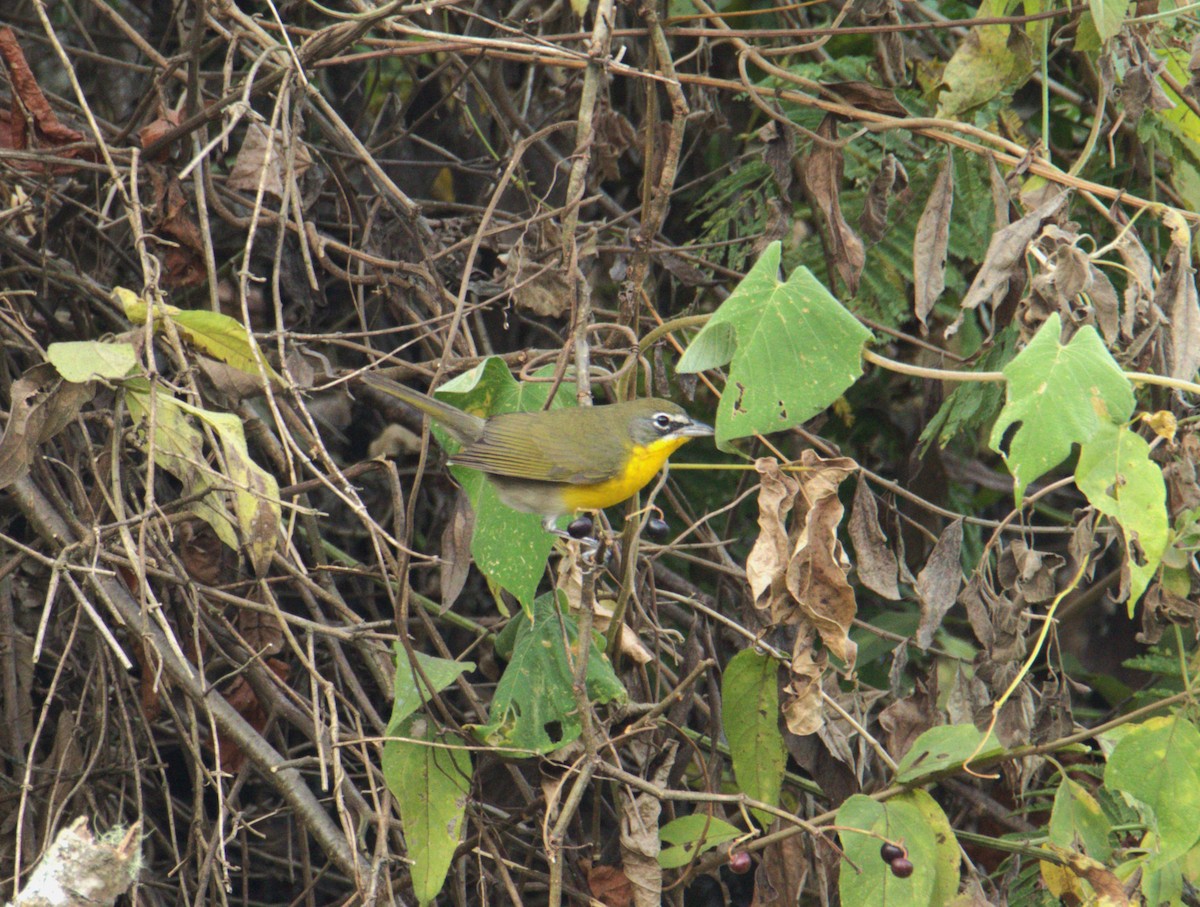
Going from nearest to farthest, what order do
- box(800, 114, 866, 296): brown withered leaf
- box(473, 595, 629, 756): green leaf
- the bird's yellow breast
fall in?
box(473, 595, 629, 756): green leaf, box(800, 114, 866, 296): brown withered leaf, the bird's yellow breast

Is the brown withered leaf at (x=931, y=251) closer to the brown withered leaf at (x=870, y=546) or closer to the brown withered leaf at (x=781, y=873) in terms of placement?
the brown withered leaf at (x=870, y=546)

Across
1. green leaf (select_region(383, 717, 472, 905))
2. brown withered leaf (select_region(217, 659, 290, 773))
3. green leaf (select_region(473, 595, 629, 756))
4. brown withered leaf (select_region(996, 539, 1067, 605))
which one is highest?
brown withered leaf (select_region(996, 539, 1067, 605))

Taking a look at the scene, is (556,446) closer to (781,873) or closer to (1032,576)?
(781,873)

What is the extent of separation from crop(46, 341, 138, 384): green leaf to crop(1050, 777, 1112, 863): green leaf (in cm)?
226

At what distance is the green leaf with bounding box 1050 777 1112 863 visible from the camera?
108 inches

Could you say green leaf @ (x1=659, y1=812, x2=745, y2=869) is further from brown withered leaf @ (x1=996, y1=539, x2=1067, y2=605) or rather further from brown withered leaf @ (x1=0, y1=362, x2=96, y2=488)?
brown withered leaf @ (x1=0, y1=362, x2=96, y2=488)

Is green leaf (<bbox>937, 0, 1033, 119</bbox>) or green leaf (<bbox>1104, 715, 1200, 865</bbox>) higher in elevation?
green leaf (<bbox>937, 0, 1033, 119</bbox>)

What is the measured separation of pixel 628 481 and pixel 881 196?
1.17m

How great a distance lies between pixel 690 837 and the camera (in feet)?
9.85

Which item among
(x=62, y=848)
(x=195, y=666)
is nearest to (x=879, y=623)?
(x=195, y=666)

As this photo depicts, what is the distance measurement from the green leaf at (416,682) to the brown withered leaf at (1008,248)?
1.38 meters

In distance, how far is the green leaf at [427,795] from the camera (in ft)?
8.94

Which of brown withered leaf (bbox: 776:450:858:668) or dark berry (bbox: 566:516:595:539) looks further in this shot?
dark berry (bbox: 566:516:595:539)

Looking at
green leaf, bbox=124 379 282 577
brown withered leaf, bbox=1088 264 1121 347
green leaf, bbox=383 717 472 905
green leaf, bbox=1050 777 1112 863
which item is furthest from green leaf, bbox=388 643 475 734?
brown withered leaf, bbox=1088 264 1121 347
